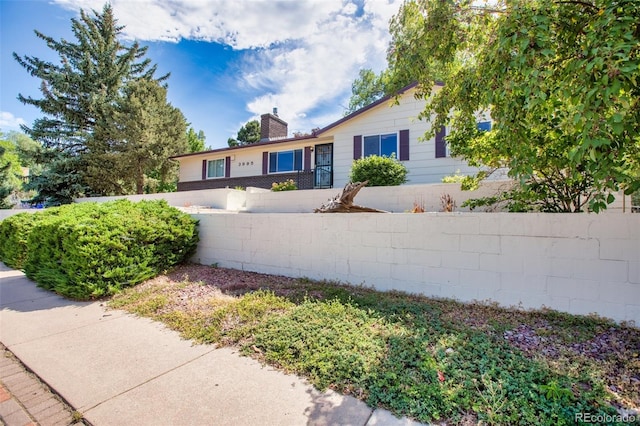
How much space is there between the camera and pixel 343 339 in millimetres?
3246

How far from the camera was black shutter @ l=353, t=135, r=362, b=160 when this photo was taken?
11.9 meters

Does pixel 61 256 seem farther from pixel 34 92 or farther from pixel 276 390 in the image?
pixel 34 92

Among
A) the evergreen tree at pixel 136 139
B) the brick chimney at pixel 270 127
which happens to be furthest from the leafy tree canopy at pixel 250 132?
the brick chimney at pixel 270 127

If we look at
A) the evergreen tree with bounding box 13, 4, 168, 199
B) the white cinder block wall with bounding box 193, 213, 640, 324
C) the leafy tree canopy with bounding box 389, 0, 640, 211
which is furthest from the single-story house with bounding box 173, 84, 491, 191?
the evergreen tree with bounding box 13, 4, 168, 199

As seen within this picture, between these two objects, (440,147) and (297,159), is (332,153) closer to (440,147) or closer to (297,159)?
(297,159)

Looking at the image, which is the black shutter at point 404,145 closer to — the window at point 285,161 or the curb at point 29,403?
the window at point 285,161

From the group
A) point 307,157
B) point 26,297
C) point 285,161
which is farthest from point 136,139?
point 26,297

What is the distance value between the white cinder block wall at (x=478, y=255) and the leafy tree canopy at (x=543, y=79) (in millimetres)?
865

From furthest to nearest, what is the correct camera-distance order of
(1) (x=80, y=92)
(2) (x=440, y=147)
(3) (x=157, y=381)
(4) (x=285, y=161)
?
(1) (x=80, y=92)
(4) (x=285, y=161)
(2) (x=440, y=147)
(3) (x=157, y=381)

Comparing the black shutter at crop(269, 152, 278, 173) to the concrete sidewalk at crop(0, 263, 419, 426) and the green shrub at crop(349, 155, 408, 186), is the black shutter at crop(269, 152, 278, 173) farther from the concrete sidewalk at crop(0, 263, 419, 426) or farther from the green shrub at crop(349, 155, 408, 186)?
the concrete sidewalk at crop(0, 263, 419, 426)

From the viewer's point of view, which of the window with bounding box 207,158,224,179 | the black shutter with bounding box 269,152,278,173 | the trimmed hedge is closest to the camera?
the trimmed hedge

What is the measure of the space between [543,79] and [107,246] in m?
6.81

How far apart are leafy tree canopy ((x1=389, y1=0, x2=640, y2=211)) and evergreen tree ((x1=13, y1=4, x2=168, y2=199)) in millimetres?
19755

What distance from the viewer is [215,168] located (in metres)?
17.2
